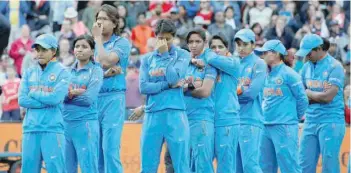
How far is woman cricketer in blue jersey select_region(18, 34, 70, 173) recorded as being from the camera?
13.1m

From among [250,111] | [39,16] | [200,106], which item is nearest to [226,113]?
[200,106]

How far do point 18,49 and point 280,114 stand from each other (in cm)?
865

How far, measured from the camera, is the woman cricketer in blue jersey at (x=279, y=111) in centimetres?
1522

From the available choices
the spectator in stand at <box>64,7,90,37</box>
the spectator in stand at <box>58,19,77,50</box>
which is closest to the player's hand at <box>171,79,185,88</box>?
the spectator in stand at <box>58,19,77,50</box>

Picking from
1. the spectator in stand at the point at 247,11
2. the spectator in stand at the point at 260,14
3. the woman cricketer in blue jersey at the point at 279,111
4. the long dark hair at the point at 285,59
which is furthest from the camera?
the spectator in stand at the point at 247,11

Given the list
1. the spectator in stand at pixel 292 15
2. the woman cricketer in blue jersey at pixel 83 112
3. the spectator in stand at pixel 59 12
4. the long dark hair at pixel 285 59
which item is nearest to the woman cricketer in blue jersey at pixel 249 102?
the long dark hair at pixel 285 59

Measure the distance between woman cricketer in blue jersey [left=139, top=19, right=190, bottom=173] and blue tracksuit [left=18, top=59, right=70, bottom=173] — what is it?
102cm

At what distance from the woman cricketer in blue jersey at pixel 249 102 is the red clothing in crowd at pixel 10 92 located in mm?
6102

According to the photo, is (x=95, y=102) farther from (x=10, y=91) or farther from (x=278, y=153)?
(x=10, y=91)

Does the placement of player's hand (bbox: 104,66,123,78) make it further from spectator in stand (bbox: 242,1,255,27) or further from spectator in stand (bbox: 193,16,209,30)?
spectator in stand (bbox: 242,1,255,27)

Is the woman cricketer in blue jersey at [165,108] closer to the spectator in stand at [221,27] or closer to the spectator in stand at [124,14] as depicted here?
the spectator in stand at [221,27]

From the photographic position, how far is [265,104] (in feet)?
51.0

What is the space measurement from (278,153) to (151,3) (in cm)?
1001

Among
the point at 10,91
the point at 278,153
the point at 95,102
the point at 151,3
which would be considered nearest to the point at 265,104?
the point at 278,153
